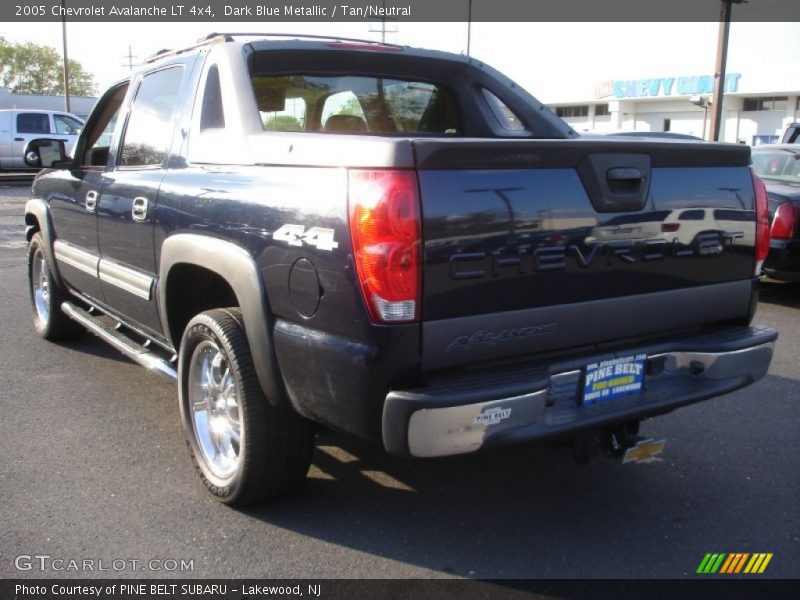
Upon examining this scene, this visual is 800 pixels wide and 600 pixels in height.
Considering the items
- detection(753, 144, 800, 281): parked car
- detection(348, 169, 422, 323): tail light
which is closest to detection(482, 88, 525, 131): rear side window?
detection(348, 169, 422, 323): tail light

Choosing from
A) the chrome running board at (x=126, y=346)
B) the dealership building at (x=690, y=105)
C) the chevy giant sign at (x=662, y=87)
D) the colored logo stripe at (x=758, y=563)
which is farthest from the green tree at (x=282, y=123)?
the chevy giant sign at (x=662, y=87)

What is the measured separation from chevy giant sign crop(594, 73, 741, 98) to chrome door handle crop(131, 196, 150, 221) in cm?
4614

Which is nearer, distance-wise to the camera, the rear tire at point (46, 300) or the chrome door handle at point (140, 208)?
the chrome door handle at point (140, 208)

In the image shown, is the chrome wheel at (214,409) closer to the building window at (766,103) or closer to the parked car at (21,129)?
the parked car at (21,129)

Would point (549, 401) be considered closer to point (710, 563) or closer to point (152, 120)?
point (710, 563)

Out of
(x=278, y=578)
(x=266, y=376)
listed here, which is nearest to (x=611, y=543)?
(x=278, y=578)

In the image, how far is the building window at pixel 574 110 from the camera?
56125 mm

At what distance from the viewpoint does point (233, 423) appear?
344 cm

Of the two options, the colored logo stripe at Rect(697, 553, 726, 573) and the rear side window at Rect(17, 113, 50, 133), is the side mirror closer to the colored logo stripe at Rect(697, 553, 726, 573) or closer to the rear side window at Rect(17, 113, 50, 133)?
the colored logo stripe at Rect(697, 553, 726, 573)

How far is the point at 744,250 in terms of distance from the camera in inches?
129

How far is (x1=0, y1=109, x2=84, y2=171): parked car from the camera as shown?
70.2 feet

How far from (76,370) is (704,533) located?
4.23m

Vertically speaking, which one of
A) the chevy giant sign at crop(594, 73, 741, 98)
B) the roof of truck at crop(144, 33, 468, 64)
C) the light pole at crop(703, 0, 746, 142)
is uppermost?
the chevy giant sign at crop(594, 73, 741, 98)
